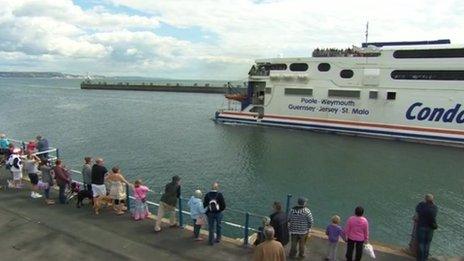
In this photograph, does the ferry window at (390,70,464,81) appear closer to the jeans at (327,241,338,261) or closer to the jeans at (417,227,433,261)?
the jeans at (417,227,433,261)

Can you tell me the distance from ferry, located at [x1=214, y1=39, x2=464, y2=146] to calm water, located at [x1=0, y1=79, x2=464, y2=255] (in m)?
1.53

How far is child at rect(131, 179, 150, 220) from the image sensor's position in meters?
10.7

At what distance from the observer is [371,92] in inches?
1442

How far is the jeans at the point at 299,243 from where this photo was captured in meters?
8.88

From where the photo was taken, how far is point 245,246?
9609 millimetres

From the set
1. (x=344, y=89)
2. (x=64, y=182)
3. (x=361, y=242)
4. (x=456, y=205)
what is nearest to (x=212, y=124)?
(x=344, y=89)

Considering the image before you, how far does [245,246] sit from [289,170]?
1621 cm

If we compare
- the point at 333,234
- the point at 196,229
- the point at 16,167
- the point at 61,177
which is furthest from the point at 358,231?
the point at 16,167

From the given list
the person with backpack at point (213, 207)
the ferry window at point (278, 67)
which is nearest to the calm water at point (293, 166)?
the person with backpack at point (213, 207)

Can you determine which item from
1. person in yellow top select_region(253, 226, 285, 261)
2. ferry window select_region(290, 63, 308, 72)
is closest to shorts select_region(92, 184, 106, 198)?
person in yellow top select_region(253, 226, 285, 261)

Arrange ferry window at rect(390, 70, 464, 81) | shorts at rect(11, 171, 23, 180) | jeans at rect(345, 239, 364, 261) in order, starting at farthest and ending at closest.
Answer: ferry window at rect(390, 70, 464, 81) → shorts at rect(11, 171, 23, 180) → jeans at rect(345, 239, 364, 261)

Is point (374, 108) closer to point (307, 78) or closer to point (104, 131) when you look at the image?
point (307, 78)

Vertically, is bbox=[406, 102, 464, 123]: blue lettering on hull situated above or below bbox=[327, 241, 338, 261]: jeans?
above

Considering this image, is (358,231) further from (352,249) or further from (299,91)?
(299,91)
